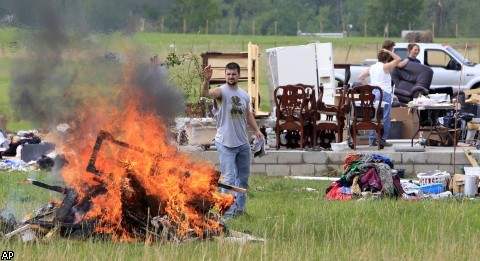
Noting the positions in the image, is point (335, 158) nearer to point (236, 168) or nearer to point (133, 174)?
point (236, 168)

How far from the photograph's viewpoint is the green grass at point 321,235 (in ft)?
33.2

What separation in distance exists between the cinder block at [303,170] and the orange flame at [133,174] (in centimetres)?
728

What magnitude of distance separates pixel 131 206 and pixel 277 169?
809cm

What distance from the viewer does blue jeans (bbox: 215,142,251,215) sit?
1331 cm

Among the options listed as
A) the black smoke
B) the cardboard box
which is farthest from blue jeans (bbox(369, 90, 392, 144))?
the black smoke

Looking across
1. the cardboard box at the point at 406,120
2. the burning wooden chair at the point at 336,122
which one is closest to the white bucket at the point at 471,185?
the burning wooden chair at the point at 336,122

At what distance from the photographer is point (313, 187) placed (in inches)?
680

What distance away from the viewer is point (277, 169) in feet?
63.6

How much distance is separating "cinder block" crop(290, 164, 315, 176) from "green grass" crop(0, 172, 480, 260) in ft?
10.6

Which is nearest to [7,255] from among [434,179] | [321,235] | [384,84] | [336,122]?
[321,235]

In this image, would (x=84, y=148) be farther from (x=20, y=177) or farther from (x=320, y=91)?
(x=320, y=91)

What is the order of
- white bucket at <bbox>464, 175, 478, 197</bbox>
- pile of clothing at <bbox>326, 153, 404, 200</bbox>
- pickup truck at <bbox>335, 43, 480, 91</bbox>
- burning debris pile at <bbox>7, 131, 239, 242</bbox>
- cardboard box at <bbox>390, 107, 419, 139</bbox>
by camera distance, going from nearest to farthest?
burning debris pile at <bbox>7, 131, 239, 242</bbox> < pile of clothing at <bbox>326, 153, 404, 200</bbox> < white bucket at <bbox>464, 175, 478, 197</bbox> < cardboard box at <bbox>390, 107, 419, 139</bbox> < pickup truck at <bbox>335, 43, 480, 91</bbox>

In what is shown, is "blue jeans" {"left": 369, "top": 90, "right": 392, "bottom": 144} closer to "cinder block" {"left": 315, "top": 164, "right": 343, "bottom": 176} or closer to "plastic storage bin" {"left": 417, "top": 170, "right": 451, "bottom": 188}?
"cinder block" {"left": 315, "top": 164, "right": 343, "bottom": 176}

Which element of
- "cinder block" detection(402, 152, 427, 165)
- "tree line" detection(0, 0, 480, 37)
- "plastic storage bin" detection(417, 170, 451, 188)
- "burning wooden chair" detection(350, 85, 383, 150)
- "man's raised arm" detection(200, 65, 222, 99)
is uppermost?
"tree line" detection(0, 0, 480, 37)
